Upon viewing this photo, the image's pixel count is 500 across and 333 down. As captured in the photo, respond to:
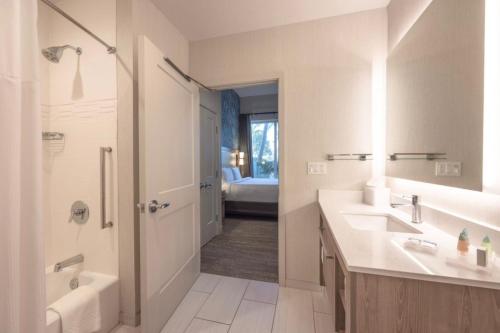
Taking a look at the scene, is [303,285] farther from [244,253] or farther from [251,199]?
[251,199]

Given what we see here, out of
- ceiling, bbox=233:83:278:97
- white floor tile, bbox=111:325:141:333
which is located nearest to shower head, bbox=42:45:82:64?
white floor tile, bbox=111:325:141:333

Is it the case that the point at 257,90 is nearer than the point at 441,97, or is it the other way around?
the point at 441,97

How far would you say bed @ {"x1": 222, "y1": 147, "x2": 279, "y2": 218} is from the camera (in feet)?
13.1

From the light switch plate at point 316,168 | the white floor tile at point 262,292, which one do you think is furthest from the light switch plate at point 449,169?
the white floor tile at point 262,292

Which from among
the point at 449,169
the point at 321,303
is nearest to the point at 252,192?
the point at 321,303

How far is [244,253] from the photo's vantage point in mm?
2605

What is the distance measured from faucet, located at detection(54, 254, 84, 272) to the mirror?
8.18ft

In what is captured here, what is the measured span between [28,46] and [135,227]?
116cm

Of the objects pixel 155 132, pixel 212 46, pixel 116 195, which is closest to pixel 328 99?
pixel 212 46

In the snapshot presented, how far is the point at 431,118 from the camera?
3.90ft

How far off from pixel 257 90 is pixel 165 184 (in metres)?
4.79

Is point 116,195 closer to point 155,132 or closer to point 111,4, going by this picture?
point 155,132

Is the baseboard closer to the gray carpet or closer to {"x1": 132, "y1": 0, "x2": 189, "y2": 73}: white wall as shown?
the gray carpet

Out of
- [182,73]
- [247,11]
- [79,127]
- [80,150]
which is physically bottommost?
[80,150]
